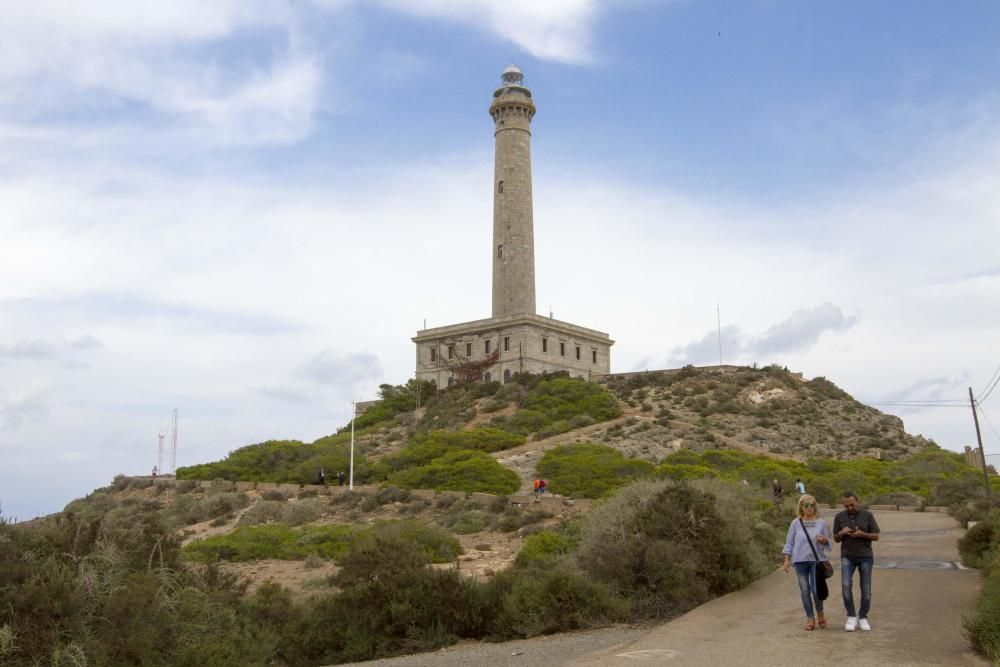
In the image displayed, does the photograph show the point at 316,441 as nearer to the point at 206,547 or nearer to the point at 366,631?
the point at 206,547

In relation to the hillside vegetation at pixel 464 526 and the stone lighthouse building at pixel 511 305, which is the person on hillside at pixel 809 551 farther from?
the stone lighthouse building at pixel 511 305

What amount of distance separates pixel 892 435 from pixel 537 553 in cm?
4297

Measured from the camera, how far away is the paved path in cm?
955

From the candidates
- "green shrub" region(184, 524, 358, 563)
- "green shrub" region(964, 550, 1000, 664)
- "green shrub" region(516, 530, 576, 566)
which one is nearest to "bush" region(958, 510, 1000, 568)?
"green shrub" region(964, 550, 1000, 664)

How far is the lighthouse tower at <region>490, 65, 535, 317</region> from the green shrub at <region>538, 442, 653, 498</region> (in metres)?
19.6

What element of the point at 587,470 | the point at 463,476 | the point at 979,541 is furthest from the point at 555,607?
the point at 463,476

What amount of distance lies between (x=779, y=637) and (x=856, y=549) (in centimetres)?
130

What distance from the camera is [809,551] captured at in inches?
420

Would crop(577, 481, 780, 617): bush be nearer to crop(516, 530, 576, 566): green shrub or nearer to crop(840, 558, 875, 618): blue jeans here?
crop(840, 558, 875, 618): blue jeans

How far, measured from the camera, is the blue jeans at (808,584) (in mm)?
10711

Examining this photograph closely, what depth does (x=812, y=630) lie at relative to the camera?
35.5 feet

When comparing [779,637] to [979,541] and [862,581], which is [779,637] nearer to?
[862,581]

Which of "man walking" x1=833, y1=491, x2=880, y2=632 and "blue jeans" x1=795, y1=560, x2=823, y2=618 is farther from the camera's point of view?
"blue jeans" x1=795, y1=560, x2=823, y2=618

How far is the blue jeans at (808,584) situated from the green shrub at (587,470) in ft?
74.0
